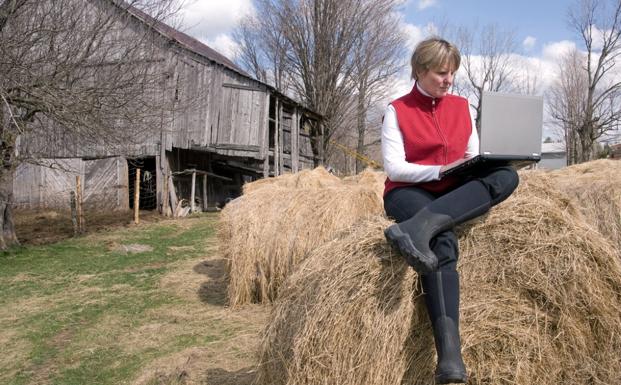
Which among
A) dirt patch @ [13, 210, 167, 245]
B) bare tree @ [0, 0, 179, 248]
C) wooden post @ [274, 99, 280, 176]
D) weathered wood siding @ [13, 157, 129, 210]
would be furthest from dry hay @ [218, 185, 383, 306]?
wooden post @ [274, 99, 280, 176]

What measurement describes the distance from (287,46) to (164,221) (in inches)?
712

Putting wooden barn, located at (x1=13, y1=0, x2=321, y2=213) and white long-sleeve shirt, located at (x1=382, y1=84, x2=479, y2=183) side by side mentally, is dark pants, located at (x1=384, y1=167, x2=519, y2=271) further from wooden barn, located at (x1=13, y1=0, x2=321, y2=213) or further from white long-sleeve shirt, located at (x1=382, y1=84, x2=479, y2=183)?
wooden barn, located at (x1=13, y1=0, x2=321, y2=213)

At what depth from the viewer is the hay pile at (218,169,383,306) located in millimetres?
6625

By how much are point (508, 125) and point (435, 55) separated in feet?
1.80

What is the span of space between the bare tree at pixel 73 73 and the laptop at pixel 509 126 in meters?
7.93

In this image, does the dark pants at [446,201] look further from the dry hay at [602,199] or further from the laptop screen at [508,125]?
the dry hay at [602,199]

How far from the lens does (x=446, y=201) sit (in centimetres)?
277

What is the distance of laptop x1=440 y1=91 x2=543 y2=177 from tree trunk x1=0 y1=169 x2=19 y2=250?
1173cm

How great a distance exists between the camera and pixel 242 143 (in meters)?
20.5

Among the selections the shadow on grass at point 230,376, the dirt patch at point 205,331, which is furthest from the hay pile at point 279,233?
the shadow on grass at point 230,376

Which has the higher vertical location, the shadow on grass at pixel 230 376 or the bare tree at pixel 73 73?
the bare tree at pixel 73 73

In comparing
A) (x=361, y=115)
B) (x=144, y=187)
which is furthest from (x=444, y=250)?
(x=361, y=115)

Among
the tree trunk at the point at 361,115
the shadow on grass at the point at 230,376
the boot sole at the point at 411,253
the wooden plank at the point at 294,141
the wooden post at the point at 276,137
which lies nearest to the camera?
the boot sole at the point at 411,253

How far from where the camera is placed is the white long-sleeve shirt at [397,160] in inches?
112
